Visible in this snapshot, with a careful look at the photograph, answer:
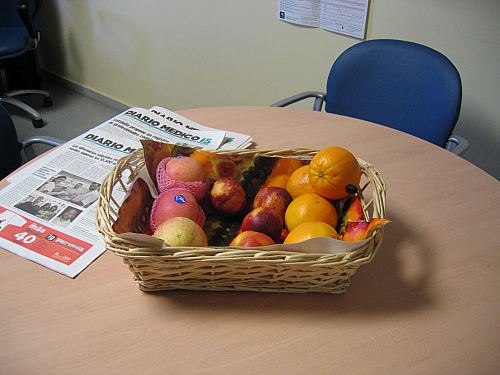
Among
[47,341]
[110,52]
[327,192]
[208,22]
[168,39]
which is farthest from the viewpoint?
[110,52]

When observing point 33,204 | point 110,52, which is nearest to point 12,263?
point 33,204

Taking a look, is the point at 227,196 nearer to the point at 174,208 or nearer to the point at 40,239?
the point at 174,208

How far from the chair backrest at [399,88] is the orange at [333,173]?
2.05ft

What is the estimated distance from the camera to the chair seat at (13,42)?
238 cm

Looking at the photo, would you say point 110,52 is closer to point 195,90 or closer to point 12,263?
point 195,90

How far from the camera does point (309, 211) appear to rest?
2.46ft

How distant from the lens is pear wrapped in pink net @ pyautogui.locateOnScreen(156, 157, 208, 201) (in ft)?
2.64

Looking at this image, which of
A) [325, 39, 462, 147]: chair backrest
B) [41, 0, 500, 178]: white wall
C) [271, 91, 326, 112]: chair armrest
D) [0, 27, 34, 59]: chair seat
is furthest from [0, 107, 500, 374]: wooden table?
[0, 27, 34, 59]: chair seat

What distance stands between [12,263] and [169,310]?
0.29 m

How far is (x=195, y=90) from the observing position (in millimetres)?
2355

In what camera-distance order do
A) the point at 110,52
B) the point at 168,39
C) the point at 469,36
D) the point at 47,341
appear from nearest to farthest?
the point at 47,341, the point at 469,36, the point at 168,39, the point at 110,52

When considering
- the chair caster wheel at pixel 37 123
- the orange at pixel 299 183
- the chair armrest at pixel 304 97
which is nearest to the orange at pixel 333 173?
the orange at pixel 299 183

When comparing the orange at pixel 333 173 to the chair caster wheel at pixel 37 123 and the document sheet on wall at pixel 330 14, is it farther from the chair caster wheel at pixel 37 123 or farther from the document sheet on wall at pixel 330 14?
the chair caster wheel at pixel 37 123

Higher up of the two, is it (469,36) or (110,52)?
(469,36)
